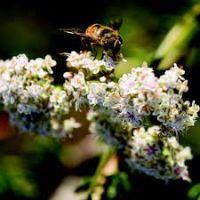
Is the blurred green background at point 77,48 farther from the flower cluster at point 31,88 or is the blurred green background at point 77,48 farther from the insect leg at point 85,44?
the flower cluster at point 31,88

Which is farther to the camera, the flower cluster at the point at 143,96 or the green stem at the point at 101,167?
the green stem at the point at 101,167

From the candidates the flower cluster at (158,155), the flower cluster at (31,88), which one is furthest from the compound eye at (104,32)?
the flower cluster at (158,155)

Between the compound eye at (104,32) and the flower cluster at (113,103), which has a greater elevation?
the compound eye at (104,32)

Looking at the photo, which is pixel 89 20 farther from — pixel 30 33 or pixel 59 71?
pixel 59 71

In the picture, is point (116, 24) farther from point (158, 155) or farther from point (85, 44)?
point (158, 155)

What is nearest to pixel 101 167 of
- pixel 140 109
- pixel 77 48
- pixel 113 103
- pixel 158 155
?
pixel 158 155

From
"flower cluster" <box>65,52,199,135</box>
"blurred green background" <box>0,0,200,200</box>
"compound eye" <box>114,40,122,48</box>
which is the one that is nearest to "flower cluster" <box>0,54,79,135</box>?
"flower cluster" <box>65,52,199,135</box>

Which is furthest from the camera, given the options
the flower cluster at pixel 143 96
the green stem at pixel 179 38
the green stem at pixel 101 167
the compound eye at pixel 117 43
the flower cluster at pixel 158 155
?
the green stem at pixel 179 38
